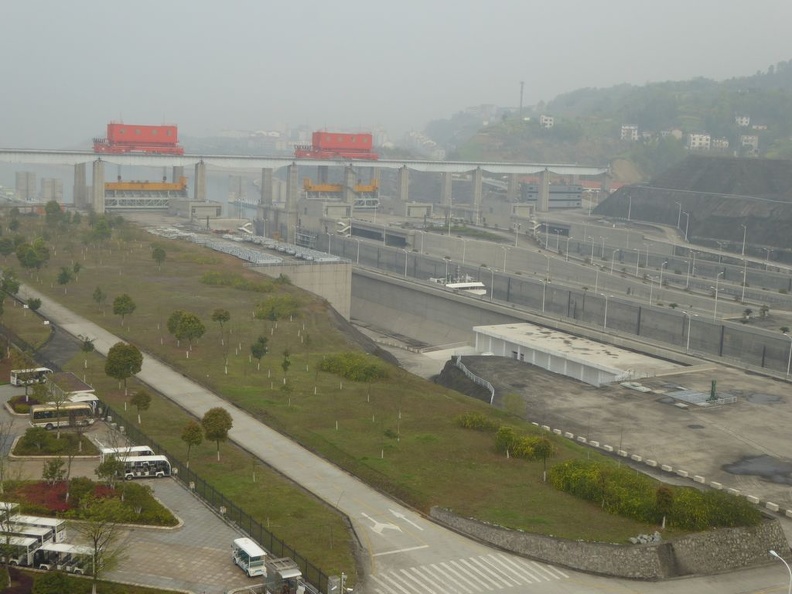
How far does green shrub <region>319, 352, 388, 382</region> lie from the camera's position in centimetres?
4734

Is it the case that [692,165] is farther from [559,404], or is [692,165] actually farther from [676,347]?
[559,404]

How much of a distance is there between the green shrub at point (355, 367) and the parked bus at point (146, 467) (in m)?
15.5

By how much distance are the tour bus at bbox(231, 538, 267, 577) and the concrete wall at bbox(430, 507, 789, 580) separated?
22.5ft

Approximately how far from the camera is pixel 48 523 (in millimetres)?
26906

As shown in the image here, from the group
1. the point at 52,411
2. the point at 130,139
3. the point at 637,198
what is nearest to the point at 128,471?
the point at 52,411

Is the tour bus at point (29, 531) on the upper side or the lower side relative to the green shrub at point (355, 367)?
lower

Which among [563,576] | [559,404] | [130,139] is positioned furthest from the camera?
[130,139]

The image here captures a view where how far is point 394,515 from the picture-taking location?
3158cm

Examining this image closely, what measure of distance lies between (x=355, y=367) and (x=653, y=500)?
19.2m

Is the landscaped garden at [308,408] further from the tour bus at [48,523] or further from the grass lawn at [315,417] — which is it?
the tour bus at [48,523]

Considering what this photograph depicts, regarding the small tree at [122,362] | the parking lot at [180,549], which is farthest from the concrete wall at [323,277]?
the parking lot at [180,549]

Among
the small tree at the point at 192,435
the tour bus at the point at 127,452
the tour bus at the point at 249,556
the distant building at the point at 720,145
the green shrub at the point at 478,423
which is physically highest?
the distant building at the point at 720,145

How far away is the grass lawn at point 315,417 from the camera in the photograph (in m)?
31.4

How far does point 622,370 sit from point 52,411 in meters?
29.3
